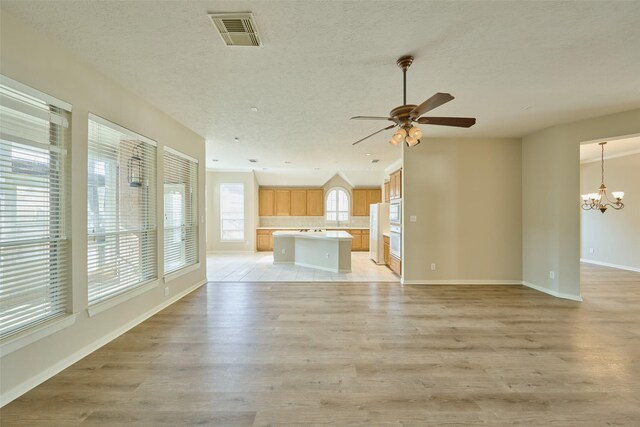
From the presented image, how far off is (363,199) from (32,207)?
8698 millimetres

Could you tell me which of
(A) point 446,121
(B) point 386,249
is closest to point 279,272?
(B) point 386,249

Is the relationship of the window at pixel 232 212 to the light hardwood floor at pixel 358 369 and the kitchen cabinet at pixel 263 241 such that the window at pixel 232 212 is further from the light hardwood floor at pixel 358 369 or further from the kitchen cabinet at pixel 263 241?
the light hardwood floor at pixel 358 369

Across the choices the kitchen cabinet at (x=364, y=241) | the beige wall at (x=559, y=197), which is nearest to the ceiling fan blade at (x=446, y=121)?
the beige wall at (x=559, y=197)

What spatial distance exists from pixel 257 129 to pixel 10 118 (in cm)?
285

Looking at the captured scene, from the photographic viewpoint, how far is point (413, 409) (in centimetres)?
182

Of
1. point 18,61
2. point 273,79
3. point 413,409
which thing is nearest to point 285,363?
point 413,409

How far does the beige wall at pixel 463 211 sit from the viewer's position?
497 cm

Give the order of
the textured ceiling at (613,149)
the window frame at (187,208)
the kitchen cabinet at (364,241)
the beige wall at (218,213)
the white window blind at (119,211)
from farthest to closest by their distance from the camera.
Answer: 1. the kitchen cabinet at (364,241)
2. the beige wall at (218,213)
3. the textured ceiling at (613,149)
4. the window frame at (187,208)
5. the white window blind at (119,211)

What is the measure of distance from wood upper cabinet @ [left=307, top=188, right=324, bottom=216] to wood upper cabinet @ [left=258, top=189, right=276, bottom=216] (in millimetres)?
1316

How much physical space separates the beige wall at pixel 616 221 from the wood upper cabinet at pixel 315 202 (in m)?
7.45

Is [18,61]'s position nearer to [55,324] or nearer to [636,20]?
[55,324]

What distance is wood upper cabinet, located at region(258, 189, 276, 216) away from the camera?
32.1 ft

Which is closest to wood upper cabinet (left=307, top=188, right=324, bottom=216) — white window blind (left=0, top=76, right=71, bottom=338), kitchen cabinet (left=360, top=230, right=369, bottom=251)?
kitchen cabinet (left=360, top=230, right=369, bottom=251)

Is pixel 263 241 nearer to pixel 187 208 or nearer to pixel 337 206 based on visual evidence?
pixel 337 206
